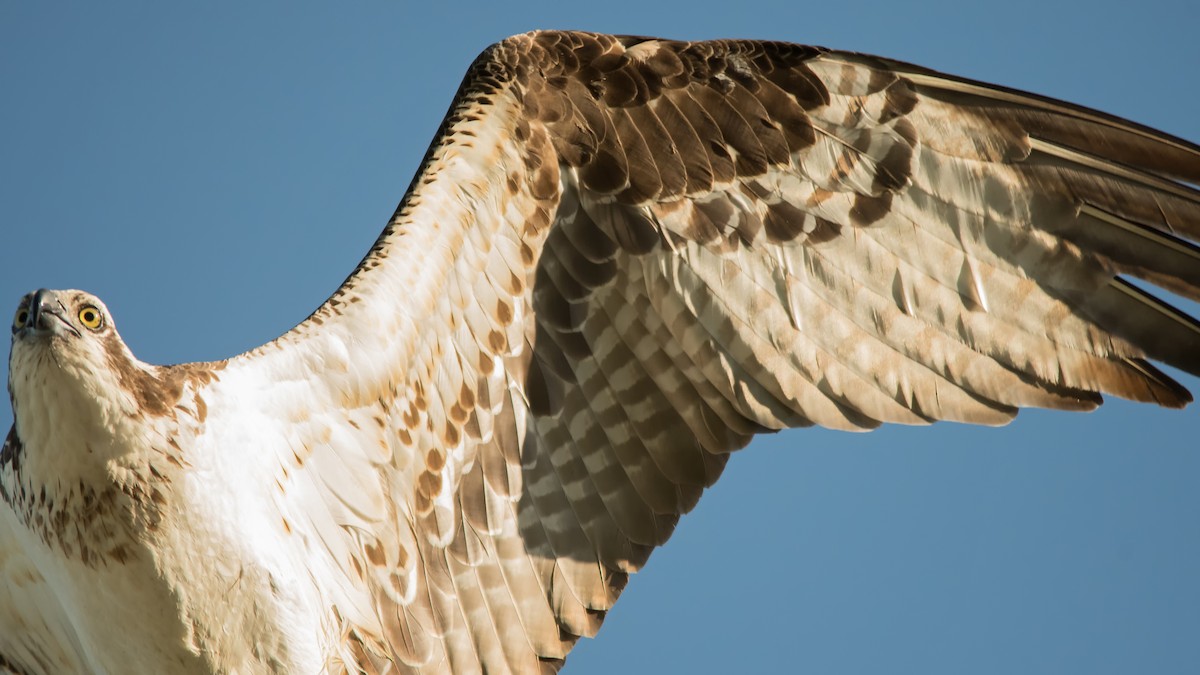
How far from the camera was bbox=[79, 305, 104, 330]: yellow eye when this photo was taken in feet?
18.0

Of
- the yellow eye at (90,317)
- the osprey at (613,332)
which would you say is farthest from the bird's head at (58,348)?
the osprey at (613,332)

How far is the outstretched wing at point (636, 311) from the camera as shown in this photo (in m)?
6.29

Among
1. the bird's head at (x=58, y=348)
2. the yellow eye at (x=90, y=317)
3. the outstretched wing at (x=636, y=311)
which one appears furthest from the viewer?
the outstretched wing at (x=636, y=311)

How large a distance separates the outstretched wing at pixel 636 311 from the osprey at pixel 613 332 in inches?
0.5

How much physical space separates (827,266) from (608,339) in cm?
110

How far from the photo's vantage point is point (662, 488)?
6.73m

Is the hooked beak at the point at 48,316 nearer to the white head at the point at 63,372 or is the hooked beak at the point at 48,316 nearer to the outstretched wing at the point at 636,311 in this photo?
the white head at the point at 63,372

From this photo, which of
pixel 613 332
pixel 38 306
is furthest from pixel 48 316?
pixel 613 332

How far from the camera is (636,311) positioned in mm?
6766

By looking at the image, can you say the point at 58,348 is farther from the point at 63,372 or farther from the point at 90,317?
the point at 90,317

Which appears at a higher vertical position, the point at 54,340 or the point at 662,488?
the point at 662,488

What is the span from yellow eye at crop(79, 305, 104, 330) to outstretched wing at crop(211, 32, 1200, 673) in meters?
0.82

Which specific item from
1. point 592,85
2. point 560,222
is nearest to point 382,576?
point 560,222

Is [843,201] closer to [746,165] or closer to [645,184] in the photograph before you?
[746,165]
